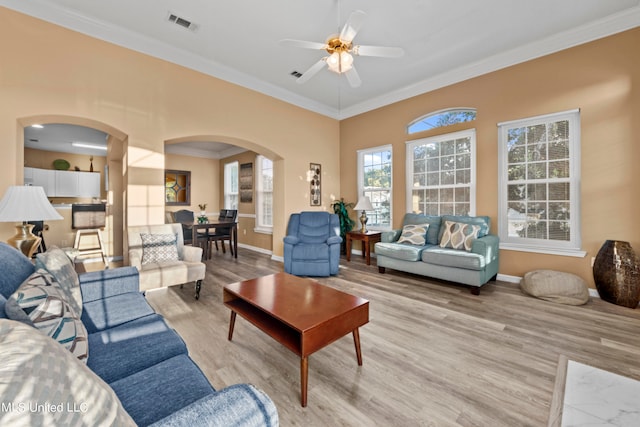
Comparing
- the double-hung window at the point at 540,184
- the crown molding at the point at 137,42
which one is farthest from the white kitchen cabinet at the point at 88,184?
the double-hung window at the point at 540,184

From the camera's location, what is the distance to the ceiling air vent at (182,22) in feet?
9.98

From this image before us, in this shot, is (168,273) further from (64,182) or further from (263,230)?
(64,182)

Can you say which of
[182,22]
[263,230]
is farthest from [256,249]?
[182,22]

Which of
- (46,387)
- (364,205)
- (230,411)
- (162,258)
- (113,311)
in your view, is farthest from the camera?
(364,205)

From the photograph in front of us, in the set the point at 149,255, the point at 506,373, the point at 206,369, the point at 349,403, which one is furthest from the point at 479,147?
the point at 149,255

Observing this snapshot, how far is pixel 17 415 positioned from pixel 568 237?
190 inches

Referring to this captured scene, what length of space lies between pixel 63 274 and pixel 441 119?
16.9 ft

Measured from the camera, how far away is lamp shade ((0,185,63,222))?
2.15 m

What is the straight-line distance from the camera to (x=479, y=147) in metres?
4.10

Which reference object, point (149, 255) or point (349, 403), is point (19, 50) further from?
point (349, 403)

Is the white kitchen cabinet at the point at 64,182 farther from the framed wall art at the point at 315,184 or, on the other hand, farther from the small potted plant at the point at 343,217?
the small potted plant at the point at 343,217

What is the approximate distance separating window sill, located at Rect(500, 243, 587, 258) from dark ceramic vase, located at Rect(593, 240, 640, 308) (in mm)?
211

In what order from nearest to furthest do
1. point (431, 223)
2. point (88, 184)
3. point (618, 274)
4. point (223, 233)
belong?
point (618, 274) < point (431, 223) < point (223, 233) < point (88, 184)

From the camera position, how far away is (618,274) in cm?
291
